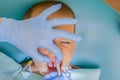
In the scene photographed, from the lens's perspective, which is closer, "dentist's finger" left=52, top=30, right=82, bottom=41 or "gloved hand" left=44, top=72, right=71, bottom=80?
"dentist's finger" left=52, top=30, right=82, bottom=41

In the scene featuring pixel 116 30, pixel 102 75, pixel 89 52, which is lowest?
pixel 102 75

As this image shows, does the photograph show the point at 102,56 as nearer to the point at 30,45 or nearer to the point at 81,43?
the point at 81,43

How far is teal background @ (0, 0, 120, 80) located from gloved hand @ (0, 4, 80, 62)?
24 centimetres

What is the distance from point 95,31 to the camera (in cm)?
107

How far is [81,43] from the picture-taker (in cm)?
109

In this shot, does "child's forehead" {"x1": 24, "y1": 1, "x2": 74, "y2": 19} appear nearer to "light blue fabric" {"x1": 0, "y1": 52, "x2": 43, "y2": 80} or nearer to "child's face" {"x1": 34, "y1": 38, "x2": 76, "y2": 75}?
"child's face" {"x1": 34, "y1": 38, "x2": 76, "y2": 75}

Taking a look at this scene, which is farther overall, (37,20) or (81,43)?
(81,43)

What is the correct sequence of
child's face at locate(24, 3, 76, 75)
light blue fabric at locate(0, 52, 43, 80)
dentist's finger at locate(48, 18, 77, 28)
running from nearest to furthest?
dentist's finger at locate(48, 18, 77, 28), child's face at locate(24, 3, 76, 75), light blue fabric at locate(0, 52, 43, 80)

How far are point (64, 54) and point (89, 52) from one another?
180 mm

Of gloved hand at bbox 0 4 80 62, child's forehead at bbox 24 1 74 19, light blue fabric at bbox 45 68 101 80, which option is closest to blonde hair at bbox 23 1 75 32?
child's forehead at bbox 24 1 74 19

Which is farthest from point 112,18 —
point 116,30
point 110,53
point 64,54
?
point 64,54

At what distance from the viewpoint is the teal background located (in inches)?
41.1

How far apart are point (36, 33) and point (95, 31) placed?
1.14 feet

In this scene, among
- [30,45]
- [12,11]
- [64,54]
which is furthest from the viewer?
[12,11]
